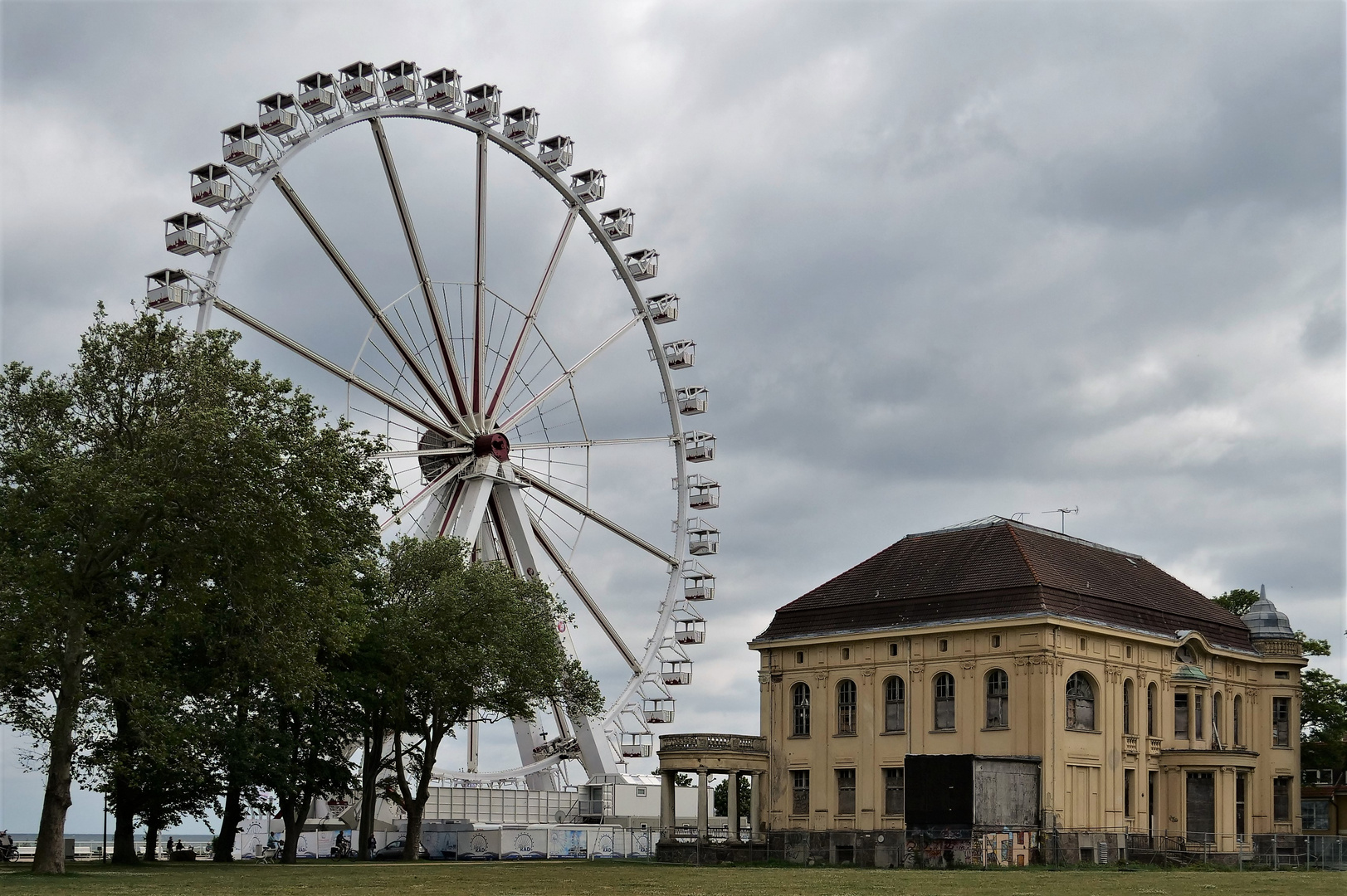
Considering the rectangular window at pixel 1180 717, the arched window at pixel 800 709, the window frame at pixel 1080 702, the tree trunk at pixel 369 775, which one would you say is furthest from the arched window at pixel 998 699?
the tree trunk at pixel 369 775

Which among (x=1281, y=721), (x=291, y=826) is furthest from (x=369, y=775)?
(x=1281, y=721)

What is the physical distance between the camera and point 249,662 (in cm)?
4128

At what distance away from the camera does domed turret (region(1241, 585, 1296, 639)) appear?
66625 mm

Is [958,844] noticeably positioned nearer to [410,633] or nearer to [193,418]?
[410,633]

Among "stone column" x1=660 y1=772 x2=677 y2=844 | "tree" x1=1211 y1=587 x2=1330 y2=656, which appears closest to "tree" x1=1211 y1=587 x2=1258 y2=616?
"tree" x1=1211 y1=587 x2=1330 y2=656

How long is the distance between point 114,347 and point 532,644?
21063 millimetres

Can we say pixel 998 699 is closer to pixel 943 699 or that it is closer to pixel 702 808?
pixel 943 699

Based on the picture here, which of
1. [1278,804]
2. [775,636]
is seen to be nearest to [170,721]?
[775,636]

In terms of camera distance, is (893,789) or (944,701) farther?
(893,789)

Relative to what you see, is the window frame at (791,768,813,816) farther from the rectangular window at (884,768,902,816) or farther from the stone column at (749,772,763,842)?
the rectangular window at (884,768,902,816)

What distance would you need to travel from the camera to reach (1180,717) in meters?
61.7

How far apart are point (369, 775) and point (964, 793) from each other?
19.8 meters

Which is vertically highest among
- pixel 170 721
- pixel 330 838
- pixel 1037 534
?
pixel 1037 534

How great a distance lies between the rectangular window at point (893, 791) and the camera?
194 ft
